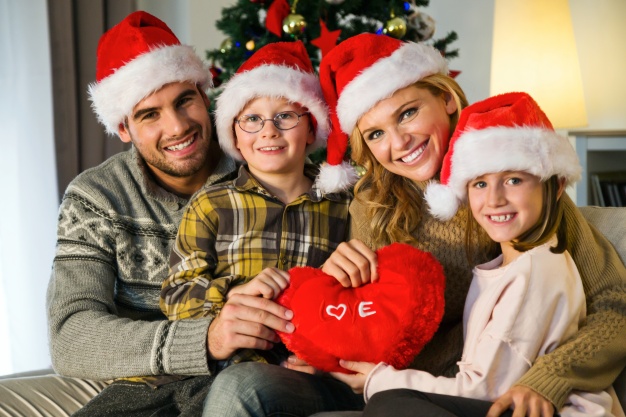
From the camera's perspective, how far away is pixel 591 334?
1.55 metres

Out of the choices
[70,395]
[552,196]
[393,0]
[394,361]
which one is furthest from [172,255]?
[393,0]

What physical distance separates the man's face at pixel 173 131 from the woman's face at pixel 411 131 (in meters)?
0.56

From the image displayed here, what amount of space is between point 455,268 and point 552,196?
1.21 ft

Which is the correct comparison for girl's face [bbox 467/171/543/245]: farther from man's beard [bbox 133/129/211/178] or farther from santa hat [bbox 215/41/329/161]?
man's beard [bbox 133/129/211/178]

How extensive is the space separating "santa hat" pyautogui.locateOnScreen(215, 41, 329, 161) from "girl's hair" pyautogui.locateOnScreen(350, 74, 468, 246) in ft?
0.51

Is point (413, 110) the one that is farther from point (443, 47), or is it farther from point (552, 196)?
point (443, 47)

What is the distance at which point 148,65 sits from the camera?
2.27 m

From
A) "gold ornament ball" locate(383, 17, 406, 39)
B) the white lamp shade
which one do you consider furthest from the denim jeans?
the white lamp shade

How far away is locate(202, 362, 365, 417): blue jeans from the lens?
1572 mm

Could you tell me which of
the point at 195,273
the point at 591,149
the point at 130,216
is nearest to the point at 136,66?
the point at 130,216

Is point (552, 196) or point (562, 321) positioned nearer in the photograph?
point (562, 321)

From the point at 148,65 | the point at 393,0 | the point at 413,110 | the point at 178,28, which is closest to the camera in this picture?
the point at 413,110

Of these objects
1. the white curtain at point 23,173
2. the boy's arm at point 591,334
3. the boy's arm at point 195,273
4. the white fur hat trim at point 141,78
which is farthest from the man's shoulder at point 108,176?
the white curtain at point 23,173

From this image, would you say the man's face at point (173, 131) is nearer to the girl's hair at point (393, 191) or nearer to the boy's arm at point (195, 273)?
the boy's arm at point (195, 273)
